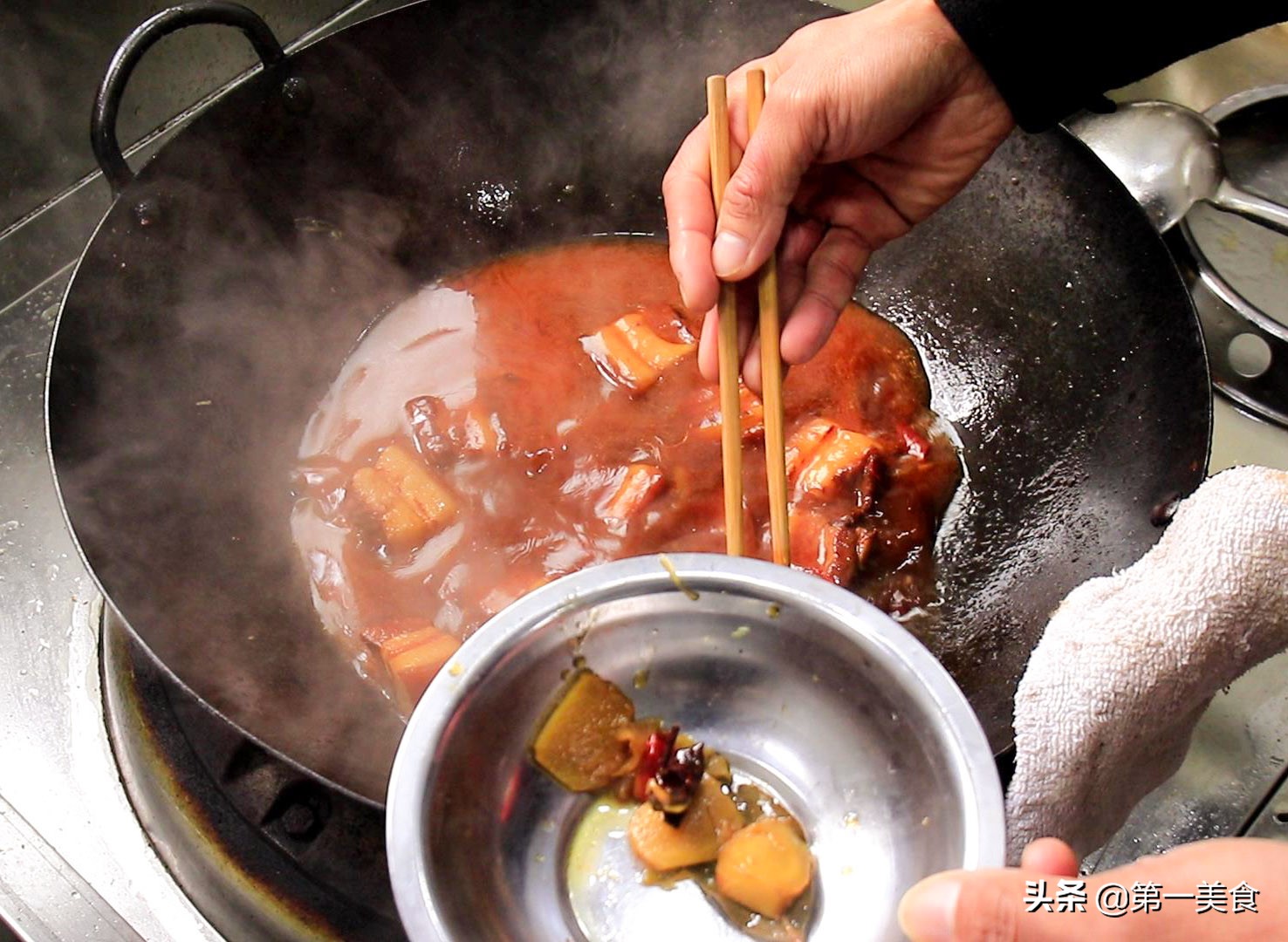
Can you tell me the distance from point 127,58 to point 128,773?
115 centimetres

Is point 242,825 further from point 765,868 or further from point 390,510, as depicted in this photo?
point 765,868

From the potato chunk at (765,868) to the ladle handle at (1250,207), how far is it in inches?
64.6

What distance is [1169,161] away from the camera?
214 centimetres

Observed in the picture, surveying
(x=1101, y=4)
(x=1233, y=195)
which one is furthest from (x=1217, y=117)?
(x=1101, y=4)

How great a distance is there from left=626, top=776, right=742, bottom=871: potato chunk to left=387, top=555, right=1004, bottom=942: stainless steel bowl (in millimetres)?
42

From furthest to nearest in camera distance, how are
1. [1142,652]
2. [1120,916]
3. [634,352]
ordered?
[634,352] → [1142,652] → [1120,916]

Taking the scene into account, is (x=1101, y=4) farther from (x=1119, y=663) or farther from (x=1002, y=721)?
(x=1002, y=721)

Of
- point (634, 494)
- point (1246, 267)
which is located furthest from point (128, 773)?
point (1246, 267)

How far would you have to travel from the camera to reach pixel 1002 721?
1561mm

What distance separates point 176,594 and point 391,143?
3.61 feet

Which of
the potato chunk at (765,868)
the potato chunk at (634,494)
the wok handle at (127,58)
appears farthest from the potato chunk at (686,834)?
the wok handle at (127,58)

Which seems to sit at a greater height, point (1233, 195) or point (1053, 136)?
point (1053, 136)

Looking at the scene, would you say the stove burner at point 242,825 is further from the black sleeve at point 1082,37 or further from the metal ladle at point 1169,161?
the metal ladle at point 1169,161

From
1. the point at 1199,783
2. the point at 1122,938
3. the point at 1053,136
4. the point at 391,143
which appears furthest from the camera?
the point at 391,143
